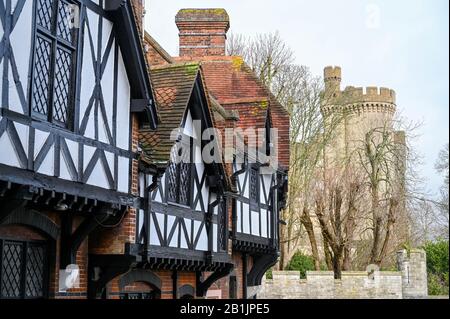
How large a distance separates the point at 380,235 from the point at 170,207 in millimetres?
25603

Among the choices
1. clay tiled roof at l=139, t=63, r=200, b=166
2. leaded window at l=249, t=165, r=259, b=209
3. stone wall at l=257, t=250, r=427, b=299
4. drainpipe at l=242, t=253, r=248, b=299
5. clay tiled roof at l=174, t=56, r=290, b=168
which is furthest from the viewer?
stone wall at l=257, t=250, r=427, b=299

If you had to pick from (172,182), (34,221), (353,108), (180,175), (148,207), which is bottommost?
(34,221)

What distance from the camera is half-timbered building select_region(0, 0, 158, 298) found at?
891 cm

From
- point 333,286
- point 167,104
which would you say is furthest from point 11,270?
point 333,286

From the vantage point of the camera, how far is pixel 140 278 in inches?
521

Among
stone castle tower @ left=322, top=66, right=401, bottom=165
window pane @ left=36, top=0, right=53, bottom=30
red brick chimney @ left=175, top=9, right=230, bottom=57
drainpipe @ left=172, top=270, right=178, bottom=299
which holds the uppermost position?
stone castle tower @ left=322, top=66, right=401, bottom=165

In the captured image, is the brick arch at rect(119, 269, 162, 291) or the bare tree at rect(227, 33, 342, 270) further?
the bare tree at rect(227, 33, 342, 270)

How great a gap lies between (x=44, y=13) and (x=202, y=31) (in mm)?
12579

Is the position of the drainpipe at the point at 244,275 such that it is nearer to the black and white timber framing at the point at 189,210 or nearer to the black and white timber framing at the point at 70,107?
the black and white timber framing at the point at 189,210

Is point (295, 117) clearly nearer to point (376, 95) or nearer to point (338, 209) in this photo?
point (338, 209)

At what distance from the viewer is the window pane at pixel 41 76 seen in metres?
9.45

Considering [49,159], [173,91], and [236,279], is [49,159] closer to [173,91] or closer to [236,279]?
[173,91]

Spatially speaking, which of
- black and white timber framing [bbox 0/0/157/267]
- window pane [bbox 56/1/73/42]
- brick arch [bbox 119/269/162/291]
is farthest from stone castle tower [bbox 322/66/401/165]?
window pane [bbox 56/1/73/42]

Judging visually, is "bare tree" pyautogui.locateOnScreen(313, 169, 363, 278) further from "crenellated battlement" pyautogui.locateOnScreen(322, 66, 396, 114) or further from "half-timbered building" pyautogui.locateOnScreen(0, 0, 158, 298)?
"half-timbered building" pyautogui.locateOnScreen(0, 0, 158, 298)
